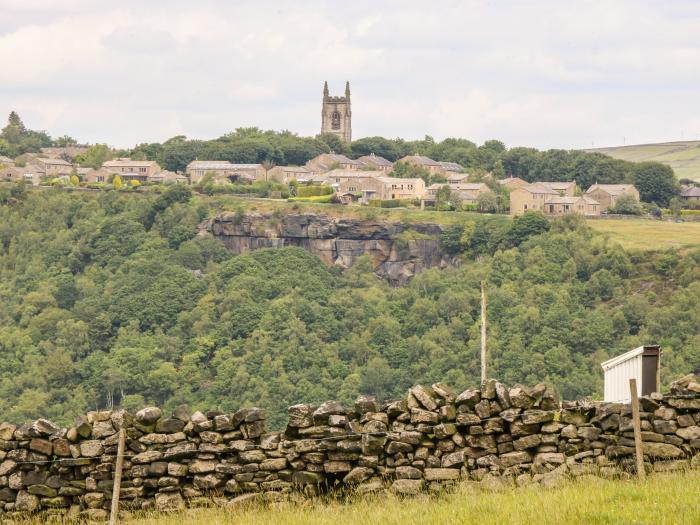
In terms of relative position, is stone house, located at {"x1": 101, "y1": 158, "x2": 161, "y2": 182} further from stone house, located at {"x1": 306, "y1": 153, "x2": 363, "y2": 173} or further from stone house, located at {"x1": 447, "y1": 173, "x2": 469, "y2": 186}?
stone house, located at {"x1": 447, "y1": 173, "x2": 469, "y2": 186}

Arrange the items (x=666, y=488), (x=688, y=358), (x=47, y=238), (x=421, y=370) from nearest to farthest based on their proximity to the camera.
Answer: (x=666, y=488) < (x=688, y=358) < (x=421, y=370) < (x=47, y=238)

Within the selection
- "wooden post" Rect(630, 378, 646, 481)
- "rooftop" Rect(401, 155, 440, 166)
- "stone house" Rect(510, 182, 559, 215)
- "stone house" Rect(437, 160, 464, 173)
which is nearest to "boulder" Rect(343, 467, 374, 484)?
"wooden post" Rect(630, 378, 646, 481)

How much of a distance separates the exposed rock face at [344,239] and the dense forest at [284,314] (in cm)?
162

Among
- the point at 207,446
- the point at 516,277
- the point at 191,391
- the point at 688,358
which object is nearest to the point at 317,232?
the point at 516,277

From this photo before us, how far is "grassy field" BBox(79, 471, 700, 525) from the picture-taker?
15414mm

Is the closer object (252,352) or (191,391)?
(191,391)

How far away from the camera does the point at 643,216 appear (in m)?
140

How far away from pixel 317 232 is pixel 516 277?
2458cm

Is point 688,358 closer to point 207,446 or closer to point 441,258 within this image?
point 441,258

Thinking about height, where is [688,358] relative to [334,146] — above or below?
below

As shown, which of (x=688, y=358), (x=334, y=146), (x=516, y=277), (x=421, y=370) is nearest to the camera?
(x=688, y=358)

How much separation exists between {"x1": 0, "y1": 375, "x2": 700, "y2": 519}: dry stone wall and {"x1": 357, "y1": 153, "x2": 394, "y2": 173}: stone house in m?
159

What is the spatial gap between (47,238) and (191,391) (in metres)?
48.6

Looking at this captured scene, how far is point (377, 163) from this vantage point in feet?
598
